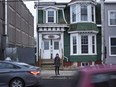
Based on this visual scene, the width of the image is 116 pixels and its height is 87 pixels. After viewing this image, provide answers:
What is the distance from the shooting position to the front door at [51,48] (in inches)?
1448

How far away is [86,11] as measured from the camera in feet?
120

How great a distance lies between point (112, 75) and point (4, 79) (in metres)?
11.2

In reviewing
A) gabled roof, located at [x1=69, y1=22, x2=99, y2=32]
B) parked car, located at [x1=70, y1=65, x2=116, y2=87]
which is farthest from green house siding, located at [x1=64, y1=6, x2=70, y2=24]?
parked car, located at [x1=70, y1=65, x2=116, y2=87]

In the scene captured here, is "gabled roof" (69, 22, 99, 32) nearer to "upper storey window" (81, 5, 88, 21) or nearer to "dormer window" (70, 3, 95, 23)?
"dormer window" (70, 3, 95, 23)

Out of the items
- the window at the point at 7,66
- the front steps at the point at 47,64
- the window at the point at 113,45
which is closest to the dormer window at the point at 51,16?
the front steps at the point at 47,64

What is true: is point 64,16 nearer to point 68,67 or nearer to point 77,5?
point 77,5

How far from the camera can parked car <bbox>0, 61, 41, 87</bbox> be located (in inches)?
660

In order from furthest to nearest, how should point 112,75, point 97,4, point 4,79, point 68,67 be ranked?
point 97,4
point 68,67
point 4,79
point 112,75

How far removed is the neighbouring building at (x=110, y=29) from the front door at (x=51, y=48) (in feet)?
16.5

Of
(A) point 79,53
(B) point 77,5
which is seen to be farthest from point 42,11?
(A) point 79,53

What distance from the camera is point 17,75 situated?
16812mm

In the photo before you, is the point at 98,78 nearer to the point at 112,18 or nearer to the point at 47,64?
the point at 47,64

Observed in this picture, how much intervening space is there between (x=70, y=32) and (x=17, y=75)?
1980cm

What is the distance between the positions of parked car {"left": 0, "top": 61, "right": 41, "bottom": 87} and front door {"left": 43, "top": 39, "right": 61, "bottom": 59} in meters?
19.6
